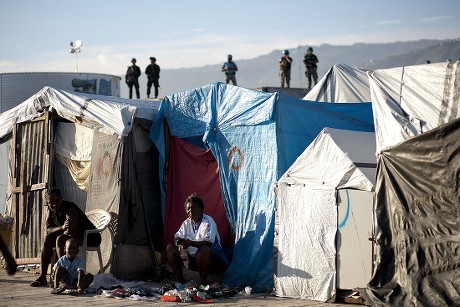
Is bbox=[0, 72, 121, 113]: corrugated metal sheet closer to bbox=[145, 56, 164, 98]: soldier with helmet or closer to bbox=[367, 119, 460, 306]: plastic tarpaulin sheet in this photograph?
bbox=[145, 56, 164, 98]: soldier with helmet

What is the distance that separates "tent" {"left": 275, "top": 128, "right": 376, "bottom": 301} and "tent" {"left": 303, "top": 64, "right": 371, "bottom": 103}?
4626 mm

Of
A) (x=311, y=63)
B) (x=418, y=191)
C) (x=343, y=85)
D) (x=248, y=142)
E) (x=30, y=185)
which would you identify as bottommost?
(x=418, y=191)

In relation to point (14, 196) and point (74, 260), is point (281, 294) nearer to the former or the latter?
point (74, 260)

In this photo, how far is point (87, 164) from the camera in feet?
38.7

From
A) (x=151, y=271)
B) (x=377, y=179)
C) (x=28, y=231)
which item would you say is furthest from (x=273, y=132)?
(x=28, y=231)

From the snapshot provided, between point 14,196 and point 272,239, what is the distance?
4704 millimetres

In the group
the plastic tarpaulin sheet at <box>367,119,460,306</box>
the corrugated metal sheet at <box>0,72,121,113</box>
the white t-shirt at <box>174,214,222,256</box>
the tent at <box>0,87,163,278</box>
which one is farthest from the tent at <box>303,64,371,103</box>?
the corrugated metal sheet at <box>0,72,121,113</box>

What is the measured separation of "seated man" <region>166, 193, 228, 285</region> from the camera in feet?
32.4

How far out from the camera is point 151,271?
37.0ft

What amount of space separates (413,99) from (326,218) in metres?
1.69

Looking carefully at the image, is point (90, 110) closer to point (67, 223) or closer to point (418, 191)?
point (67, 223)

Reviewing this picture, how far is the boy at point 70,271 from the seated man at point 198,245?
1.11m

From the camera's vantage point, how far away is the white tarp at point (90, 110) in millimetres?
11195

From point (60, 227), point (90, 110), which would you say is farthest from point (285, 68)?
point (60, 227)
